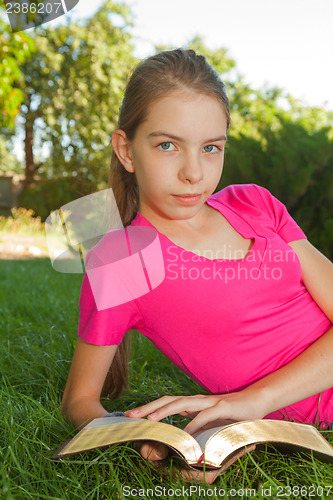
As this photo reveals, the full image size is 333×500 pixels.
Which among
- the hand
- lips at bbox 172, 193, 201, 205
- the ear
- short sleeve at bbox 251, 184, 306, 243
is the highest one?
the ear

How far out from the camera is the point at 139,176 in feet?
4.85

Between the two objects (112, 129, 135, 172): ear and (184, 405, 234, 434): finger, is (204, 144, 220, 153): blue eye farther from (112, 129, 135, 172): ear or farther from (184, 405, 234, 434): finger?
(184, 405, 234, 434): finger

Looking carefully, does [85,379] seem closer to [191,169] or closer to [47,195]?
[191,169]

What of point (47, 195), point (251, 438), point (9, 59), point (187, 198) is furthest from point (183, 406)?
point (47, 195)

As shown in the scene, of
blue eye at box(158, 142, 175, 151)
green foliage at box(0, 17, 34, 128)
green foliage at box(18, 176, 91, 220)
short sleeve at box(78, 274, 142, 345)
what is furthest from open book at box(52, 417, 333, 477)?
green foliage at box(18, 176, 91, 220)

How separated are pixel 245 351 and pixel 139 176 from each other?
1.86ft

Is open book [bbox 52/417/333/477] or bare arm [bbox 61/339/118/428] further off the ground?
Answer: open book [bbox 52/417/333/477]

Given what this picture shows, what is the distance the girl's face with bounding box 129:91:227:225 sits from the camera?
4.47ft

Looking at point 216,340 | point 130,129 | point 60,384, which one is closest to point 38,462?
point 216,340

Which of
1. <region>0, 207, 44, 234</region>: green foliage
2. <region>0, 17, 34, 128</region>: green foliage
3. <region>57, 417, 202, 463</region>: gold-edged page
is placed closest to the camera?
<region>57, 417, 202, 463</region>: gold-edged page

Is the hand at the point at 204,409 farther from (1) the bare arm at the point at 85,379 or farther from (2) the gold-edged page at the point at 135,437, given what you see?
(1) the bare arm at the point at 85,379

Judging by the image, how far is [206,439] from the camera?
3.52 ft

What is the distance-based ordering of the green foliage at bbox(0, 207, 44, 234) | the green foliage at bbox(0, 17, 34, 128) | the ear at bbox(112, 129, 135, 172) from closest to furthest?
1. the ear at bbox(112, 129, 135, 172)
2. the green foliage at bbox(0, 17, 34, 128)
3. the green foliage at bbox(0, 207, 44, 234)

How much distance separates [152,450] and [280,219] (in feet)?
2.60
